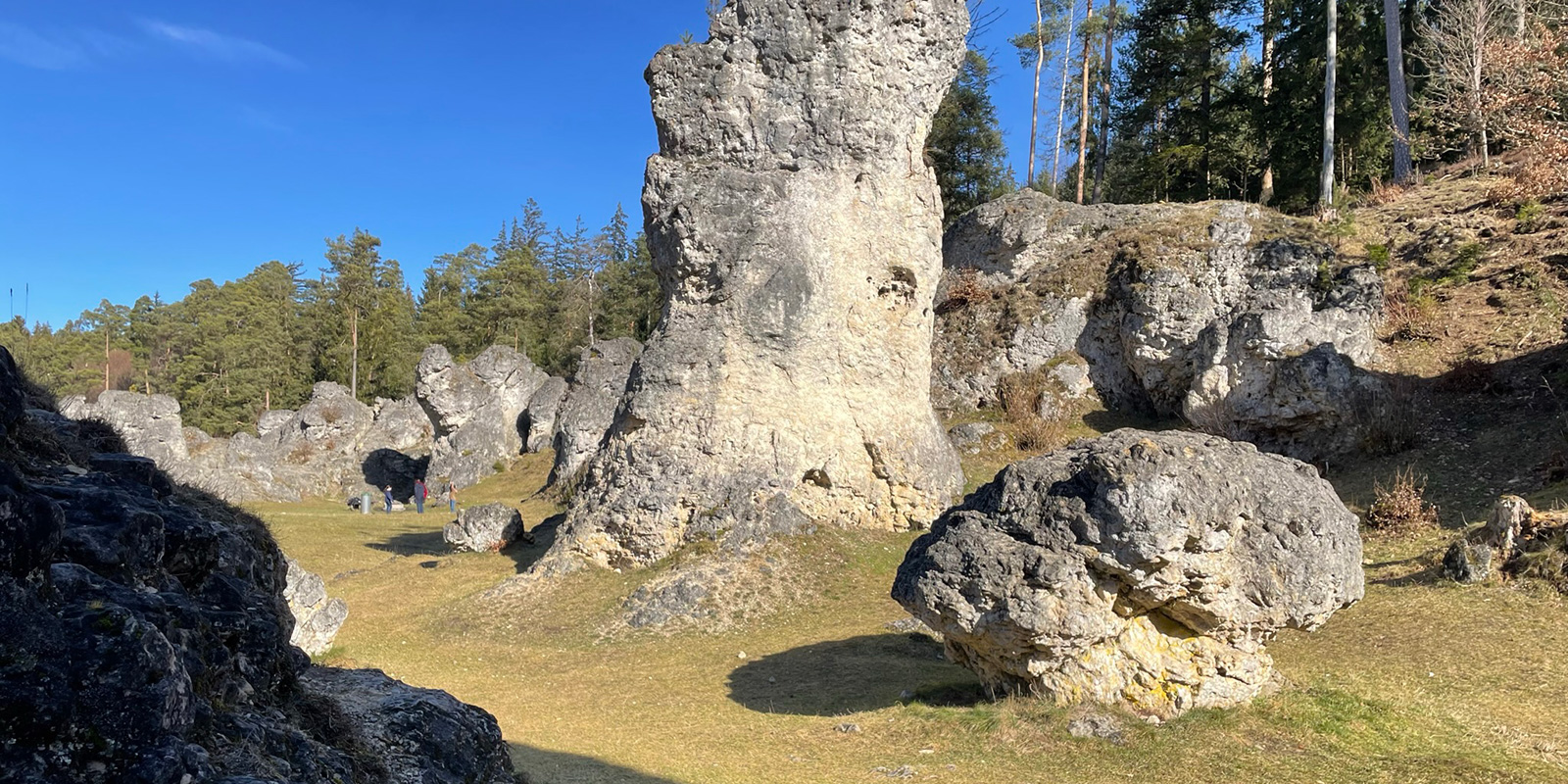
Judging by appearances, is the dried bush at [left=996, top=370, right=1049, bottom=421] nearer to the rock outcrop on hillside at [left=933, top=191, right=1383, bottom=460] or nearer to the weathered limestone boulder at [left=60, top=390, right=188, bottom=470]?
the rock outcrop on hillside at [left=933, top=191, right=1383, bottom=460]

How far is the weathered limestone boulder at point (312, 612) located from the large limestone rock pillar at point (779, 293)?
3.88 m

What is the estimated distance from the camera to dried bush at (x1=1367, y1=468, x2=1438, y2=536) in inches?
493

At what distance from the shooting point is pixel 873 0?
1575 centimetres

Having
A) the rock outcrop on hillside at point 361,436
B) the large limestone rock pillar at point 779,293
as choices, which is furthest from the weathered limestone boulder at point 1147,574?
the rock outcrop on hillside at point 361,436

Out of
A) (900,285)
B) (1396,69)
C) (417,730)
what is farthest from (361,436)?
(1396,69)

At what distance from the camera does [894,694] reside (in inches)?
360

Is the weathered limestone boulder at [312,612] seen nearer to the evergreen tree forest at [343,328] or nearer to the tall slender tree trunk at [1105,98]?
the tall slender tree trunk at [1105,98]

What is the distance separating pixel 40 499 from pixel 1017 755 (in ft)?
21.4

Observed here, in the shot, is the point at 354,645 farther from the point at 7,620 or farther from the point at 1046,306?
the point at 1046,306

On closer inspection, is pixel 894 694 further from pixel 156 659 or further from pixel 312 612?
pixel 312 612

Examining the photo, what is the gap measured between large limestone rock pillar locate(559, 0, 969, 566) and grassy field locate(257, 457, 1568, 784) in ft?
4.26

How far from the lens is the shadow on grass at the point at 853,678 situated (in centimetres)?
896

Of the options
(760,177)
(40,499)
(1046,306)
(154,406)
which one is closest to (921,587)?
(40,499)

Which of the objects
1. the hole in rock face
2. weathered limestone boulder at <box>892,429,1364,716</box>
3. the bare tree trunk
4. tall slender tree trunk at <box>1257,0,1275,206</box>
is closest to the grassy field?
weathered limestone boulder at <box>892,429,1364,716</box>
